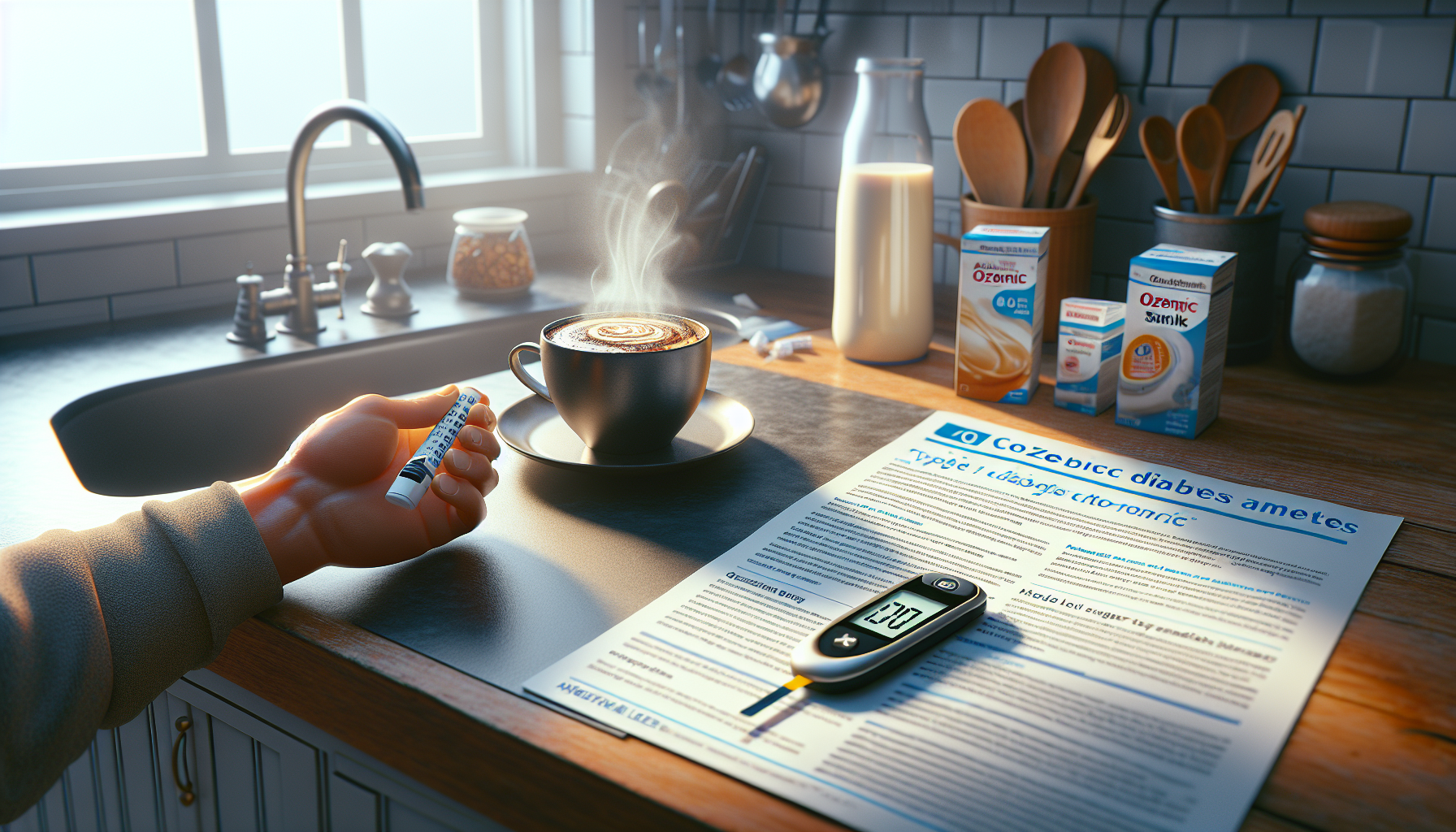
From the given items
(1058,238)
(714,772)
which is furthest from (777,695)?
(1058,238)

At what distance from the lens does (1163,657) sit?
58cm

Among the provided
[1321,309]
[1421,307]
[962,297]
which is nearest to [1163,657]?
[962,297]

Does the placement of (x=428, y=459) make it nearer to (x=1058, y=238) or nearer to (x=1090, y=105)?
Result: (x=1058, y=238)

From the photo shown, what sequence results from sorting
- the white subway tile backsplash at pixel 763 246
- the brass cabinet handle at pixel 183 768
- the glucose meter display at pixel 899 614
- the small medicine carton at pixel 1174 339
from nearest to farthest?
the glucose meter display at pixel 899 614, the brass cabinet handle at pixel 183 768, the small medicine carton at pixel 1174 339, the white subway tile backsplash at pixel 763 246

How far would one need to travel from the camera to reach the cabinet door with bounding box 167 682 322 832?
683 mm

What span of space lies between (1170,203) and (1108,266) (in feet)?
0.75

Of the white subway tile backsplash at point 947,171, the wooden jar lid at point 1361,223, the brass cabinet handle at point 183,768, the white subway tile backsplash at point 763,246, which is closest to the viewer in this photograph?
the brass cabinet handle at point 183,768

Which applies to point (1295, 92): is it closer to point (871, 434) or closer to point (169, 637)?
point (871, 434)

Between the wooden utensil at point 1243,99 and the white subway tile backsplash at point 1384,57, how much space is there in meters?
0.06

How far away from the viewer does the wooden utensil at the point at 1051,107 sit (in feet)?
4.23

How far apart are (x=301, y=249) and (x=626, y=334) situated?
2.49ft

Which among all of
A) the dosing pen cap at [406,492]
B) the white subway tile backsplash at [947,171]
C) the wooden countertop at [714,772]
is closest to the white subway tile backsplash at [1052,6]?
the white subway tile backsplash at [947,171]

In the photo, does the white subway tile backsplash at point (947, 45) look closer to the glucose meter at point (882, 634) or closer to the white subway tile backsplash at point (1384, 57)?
the white subway tile backsplash at point (1384, 57)

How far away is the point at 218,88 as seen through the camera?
5.32 feet
